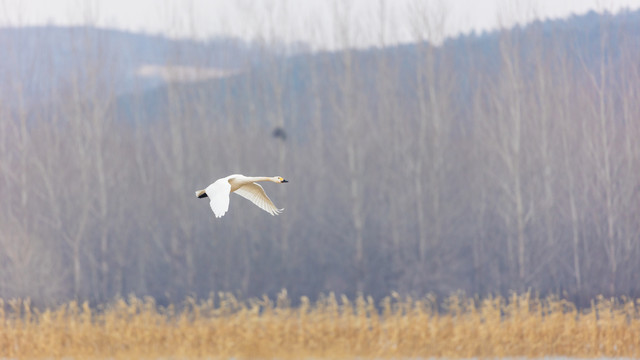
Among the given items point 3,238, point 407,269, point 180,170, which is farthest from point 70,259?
point 407,269

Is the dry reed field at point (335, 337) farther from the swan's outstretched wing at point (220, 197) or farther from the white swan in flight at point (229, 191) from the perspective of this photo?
the swan's outstretched wing at point (220, 197)

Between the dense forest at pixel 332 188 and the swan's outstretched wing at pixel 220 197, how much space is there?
16934mm

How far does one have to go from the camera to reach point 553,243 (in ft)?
75.9

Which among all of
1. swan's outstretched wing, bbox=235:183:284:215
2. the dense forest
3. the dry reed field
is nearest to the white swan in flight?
swan's outstretched wing, bbox=235:183:284:215

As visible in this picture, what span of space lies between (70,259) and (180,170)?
4116 millimetres

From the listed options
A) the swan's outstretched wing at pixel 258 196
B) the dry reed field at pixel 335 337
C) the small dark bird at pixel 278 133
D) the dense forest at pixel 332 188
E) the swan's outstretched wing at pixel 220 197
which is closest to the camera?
the swan's outstretched wing at pixel 220 197

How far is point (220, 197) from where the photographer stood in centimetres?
534

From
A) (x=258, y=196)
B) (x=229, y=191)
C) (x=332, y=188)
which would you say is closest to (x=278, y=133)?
(x=332, y=188)

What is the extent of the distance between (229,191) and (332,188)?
21.0 meters

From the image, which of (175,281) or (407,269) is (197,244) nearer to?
(175,281)

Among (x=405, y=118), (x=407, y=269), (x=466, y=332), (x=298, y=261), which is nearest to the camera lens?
(x=466, y=332)

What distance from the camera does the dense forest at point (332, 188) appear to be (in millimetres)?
22719

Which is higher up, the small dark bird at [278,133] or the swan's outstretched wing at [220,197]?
the small dark bird at [278,133]

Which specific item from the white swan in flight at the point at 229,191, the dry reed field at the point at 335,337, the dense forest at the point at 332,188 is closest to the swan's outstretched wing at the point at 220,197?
the white swan in flight at the point at 229,191
